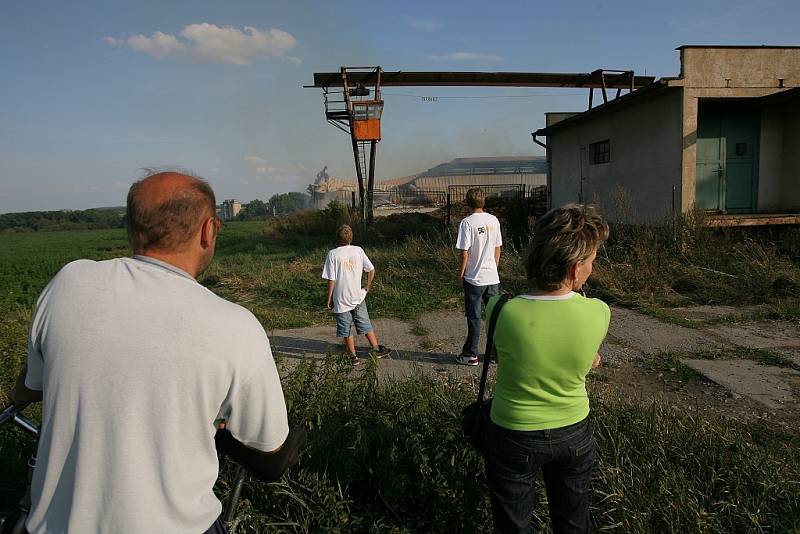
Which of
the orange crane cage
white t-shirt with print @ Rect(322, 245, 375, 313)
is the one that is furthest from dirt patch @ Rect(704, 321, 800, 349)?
the orange crane cage

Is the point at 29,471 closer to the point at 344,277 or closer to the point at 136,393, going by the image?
the point at 136,393

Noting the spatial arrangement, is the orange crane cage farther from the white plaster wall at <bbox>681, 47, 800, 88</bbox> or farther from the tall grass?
the white plaster wall at <bbox>681, 47, 800, 88</bbox>

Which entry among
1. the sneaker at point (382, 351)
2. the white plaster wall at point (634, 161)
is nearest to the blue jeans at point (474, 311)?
the sneaker at point (382, 351)

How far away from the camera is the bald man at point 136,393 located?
1277mm

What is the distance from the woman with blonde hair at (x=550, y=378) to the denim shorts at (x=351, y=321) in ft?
12.4

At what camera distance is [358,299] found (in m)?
5.86

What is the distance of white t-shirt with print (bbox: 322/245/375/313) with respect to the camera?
19.1 ft

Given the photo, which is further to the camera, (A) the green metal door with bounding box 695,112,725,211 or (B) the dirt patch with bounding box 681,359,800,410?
(A) the green metal door with bounding box 695,112,725,211

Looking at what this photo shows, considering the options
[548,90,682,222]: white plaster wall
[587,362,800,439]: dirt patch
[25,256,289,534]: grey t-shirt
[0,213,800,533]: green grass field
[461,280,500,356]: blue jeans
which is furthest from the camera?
[548,90,682,222]: white plaster wall

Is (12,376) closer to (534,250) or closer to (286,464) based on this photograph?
(286,464)

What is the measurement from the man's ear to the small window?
14.1 metres

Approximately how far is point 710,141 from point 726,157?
534mm

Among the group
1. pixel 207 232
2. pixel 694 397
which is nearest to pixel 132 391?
pixel 207 232

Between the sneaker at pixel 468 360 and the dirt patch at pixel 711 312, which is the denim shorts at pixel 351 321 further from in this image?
the dirt patch at pixel 711 312
